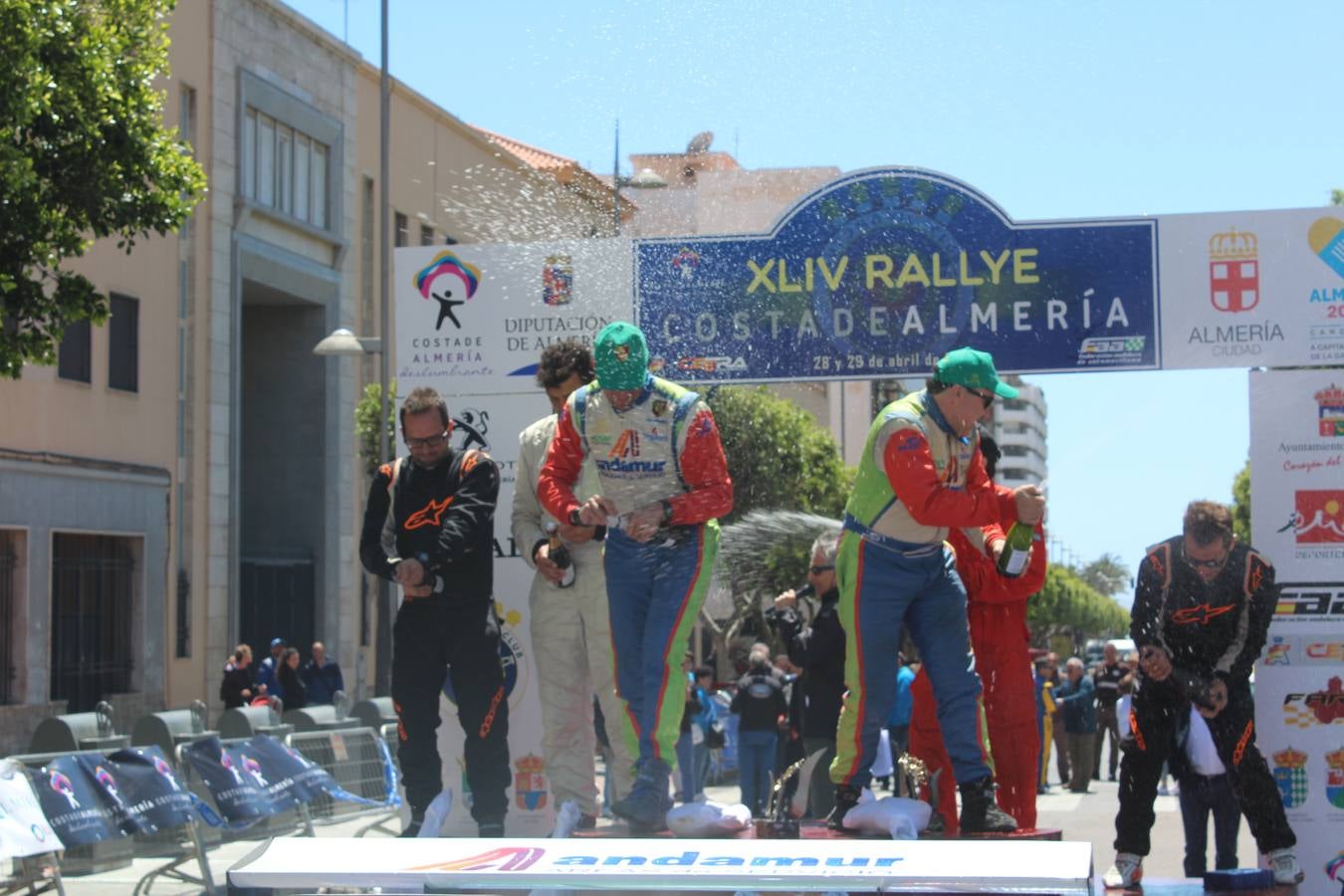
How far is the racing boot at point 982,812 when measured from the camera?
6.55m

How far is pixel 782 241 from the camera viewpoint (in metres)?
9.55

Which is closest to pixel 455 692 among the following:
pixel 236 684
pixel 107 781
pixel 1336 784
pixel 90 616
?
pixel 107 781

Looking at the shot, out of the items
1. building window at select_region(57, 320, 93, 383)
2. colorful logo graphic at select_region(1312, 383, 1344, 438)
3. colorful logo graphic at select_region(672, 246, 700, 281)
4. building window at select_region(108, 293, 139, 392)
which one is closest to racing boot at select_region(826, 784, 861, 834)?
colorful logo graphic at select_region(672, 246, 700, 281)

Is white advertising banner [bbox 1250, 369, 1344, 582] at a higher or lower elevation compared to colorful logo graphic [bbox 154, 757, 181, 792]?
higher

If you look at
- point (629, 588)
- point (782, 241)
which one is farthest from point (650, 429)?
point (782, 241)

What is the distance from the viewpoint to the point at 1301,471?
9.13 m

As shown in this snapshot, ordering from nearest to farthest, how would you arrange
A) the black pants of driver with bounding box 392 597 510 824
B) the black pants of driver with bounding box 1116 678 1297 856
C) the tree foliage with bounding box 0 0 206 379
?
the black pants of driver with bounding box 1116 678 1297 856 → the black pants of driver with bounding box 392 597 510 824 → the tree foliage with bounding box 0 0 206 379

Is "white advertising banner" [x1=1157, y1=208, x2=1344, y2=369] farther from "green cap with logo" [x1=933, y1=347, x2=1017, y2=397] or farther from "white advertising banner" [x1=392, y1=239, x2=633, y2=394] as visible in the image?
"white advertising banner" [x1=392, y1=239, x2=633, y2=394]

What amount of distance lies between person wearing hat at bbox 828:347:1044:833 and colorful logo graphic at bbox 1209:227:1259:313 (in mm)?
2614

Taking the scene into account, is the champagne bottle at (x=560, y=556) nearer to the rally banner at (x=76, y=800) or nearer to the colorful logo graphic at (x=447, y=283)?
the colorful logo graphic at (x=447, y=283)

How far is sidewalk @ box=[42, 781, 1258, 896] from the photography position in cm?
1137

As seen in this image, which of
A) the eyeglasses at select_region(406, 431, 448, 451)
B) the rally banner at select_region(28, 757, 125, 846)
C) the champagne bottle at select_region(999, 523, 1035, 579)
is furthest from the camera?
the rally banner at select_region(28, 757, 125, 846)

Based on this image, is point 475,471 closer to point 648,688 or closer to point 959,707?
point 648,688

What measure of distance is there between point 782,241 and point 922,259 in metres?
0.73
